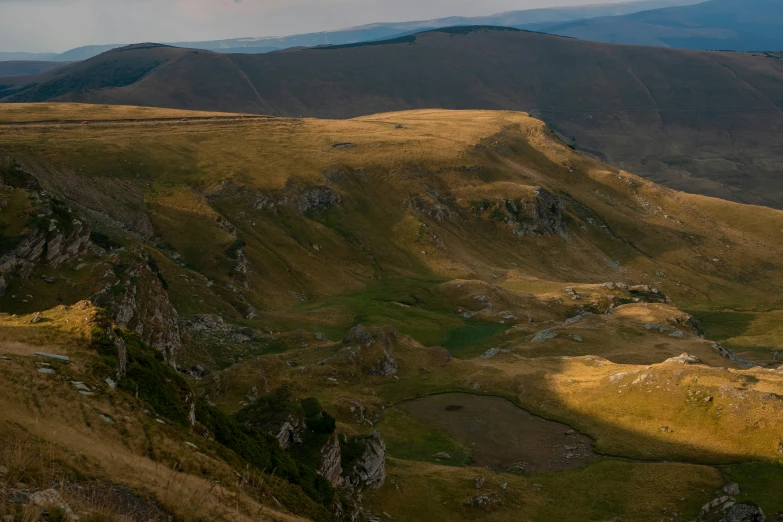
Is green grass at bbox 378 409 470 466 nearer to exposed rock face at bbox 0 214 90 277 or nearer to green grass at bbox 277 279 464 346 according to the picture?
green grass at bbox 277 279 464 346

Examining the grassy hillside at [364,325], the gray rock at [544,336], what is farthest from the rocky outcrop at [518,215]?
the gray rock at [544,336]

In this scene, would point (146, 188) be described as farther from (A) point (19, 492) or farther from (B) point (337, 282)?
(A) point (19, 492)

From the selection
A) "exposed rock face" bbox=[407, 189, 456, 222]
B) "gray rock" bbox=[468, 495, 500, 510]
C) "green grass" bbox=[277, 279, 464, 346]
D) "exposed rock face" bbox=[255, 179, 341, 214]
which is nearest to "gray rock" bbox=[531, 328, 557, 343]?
"green grass" bbox=[277, 279, 464, 346]

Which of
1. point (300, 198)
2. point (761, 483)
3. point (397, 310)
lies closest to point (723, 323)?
point (397, 310)

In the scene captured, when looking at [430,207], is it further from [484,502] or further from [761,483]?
[484,502]

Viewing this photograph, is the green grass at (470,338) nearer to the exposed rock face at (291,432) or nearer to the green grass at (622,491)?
the green grass at (622,491)

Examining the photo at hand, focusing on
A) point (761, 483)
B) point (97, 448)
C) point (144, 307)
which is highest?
point (97, 448)

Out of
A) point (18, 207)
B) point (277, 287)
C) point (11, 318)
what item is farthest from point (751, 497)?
point (277, 287)
